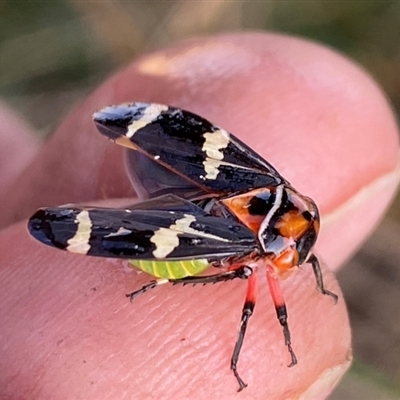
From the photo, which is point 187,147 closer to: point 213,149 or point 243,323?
point 213,149

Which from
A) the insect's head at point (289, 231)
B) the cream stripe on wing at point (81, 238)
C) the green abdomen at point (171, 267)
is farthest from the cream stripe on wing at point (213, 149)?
the cream stripe on wing at point (81, 238)

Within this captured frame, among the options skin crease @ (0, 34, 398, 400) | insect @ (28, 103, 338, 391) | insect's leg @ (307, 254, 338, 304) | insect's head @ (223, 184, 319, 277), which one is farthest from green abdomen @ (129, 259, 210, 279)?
insect's leg @ (307, 254, 338, 304)

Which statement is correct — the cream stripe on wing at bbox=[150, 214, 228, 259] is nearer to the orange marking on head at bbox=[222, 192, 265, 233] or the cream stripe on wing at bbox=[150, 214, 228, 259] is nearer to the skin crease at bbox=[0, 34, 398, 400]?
the orange marking on head at bbox=[222, 192, 265, 233]

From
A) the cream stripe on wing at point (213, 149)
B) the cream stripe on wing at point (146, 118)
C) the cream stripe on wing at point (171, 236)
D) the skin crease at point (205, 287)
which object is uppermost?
the cream stripe on wing at point (146, 118)

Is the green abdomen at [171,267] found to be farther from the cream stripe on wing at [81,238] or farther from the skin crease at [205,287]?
the cream stripe on wing at [81,238]

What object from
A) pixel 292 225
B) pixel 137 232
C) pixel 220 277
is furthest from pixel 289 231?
pixel 137 232

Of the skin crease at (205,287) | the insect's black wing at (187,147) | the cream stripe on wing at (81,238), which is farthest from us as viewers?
the insect's black wing at (187,147)

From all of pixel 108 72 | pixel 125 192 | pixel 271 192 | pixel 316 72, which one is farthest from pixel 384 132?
pixel 108 72

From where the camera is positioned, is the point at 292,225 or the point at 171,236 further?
the point at 292,225
